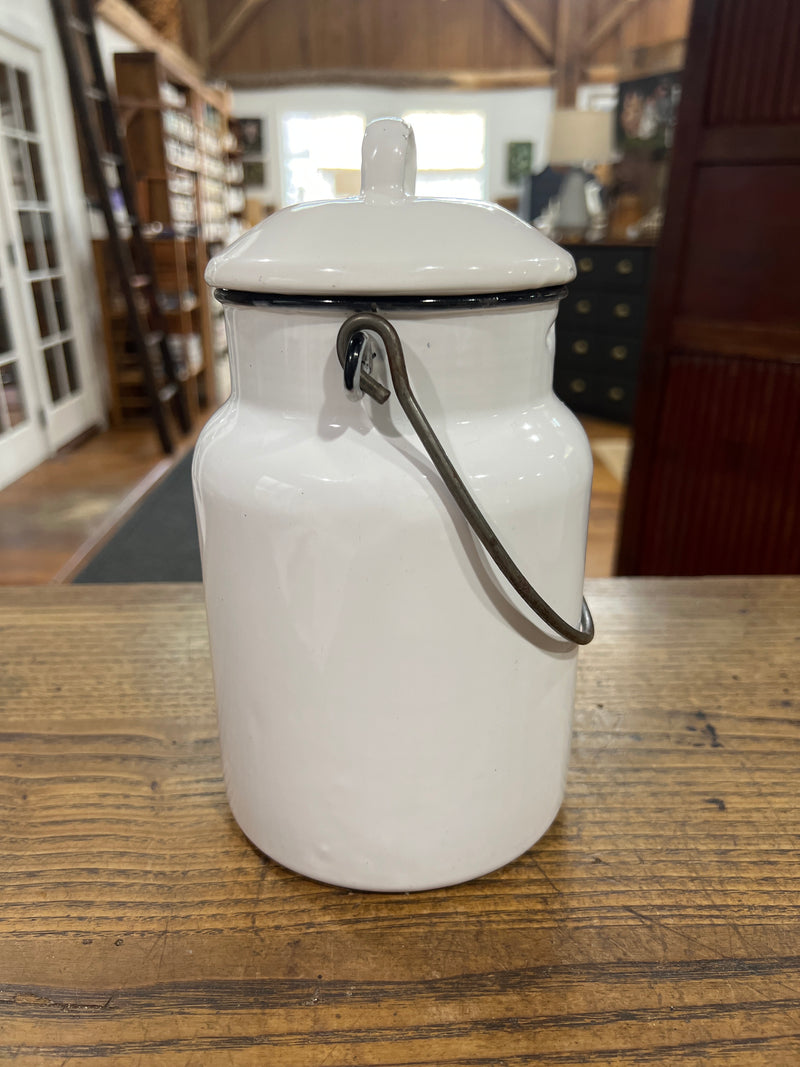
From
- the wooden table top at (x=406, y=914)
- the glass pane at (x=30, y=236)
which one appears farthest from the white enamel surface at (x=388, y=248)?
the glass pane at (x=30, y=236)

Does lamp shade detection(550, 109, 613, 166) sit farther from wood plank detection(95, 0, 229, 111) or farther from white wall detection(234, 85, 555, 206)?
white wall detection(234, 85, 555, 206)

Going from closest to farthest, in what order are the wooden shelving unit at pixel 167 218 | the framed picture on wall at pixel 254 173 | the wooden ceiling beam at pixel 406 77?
the wooden shelving unit at pixel 167 218, the wooden ceiling beam at pixel 406 77, the framed picture on wall at pixel 254 173

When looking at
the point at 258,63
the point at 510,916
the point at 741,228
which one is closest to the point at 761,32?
the point at 741,228

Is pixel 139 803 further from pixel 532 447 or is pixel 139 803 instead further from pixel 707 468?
pixel 707 468

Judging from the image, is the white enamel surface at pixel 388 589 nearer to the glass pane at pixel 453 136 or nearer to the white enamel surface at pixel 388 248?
the white enamel surface at pixel 388 248

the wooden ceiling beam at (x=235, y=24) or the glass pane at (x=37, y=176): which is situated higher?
the wooden ceiling beam at (x=235, y=24)

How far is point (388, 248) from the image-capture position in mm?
336

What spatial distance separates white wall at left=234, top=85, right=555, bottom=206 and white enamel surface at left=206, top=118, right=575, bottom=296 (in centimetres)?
681

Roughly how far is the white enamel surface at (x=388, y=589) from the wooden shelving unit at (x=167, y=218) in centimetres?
371

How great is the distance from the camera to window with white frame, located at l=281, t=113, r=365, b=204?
22.2 ft

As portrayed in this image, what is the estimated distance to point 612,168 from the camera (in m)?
4.54

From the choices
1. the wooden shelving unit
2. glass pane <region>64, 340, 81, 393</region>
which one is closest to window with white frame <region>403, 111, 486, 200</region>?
the wooden shelving unit

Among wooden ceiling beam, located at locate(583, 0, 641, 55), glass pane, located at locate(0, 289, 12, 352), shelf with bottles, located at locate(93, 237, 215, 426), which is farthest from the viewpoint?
wooden ceiling beam, located at locate(583, 0, 641, 55)

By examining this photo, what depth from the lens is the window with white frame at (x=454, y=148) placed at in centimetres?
675
